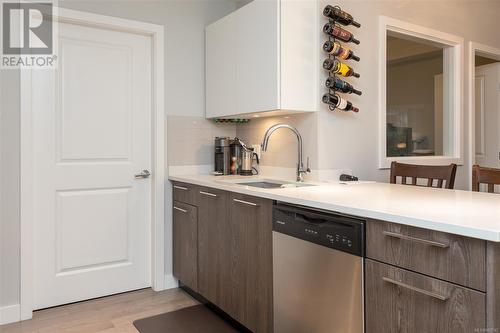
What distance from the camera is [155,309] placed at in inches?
107

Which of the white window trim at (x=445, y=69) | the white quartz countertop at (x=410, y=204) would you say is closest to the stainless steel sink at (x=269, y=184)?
the white quartz countertop at (x=410, y=204)

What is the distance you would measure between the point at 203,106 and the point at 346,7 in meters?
1.34

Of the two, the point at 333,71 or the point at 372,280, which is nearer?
the point at 372,280

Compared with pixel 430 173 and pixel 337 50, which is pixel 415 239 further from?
pixel 337 50

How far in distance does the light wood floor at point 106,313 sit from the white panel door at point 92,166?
0.35ft

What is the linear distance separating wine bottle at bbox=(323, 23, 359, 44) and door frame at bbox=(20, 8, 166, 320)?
1.30m

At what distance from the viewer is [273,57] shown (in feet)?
8.02

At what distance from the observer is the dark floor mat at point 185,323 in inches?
94.3

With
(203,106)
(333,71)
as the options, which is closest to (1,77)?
(203,106)

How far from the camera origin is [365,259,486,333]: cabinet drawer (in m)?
1.17

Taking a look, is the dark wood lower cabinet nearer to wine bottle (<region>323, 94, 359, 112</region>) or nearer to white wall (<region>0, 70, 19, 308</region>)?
wine bottle (<region>323, 94, 359, 112</region>)

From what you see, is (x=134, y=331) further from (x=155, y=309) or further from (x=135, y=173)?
(x=135, y=173)

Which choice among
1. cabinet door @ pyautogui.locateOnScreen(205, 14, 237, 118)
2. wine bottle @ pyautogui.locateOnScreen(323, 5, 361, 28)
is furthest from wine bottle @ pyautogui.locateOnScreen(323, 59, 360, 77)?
cabinet door @ pyautogui.locateOnScreen(205, 14, 237, 118)

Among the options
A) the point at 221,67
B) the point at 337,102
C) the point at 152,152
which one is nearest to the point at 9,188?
the point at 152,152
